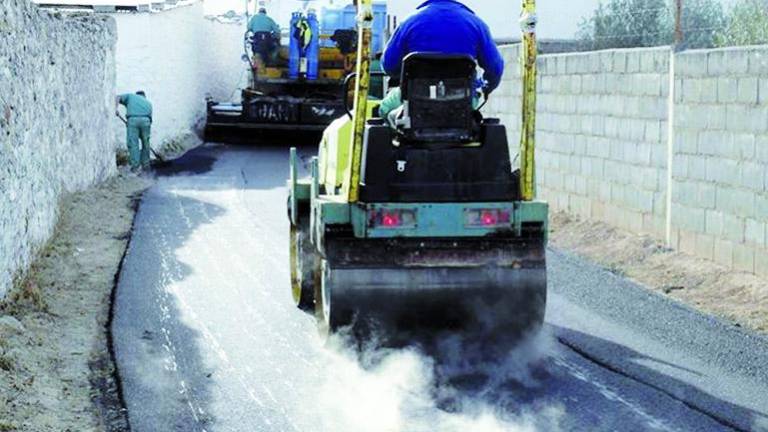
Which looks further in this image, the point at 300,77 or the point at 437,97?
the point at 300,77

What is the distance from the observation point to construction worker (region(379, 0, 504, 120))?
341 inches

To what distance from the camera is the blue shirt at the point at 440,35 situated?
8.66m

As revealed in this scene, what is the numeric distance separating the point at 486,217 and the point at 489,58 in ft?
3.51

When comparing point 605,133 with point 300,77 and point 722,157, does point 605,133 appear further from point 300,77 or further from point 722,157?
point 300,77

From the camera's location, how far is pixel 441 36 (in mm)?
8672

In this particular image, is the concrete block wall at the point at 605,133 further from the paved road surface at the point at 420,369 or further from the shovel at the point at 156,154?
the shovel at the point at 156,154

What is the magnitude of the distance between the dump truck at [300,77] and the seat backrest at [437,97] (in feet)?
60.8

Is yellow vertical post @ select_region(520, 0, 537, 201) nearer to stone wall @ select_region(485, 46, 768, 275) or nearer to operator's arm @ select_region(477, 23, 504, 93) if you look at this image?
operator's arm @ select_region(477, 23, 504, 93)

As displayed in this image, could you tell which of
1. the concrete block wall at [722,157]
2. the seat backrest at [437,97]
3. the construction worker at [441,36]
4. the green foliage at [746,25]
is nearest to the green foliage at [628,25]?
the green foliage at [746,25]

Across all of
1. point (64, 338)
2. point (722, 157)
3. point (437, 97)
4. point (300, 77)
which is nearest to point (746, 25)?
point (722, 157)

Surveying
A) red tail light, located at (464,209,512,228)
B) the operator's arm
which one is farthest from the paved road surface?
the operator's arm

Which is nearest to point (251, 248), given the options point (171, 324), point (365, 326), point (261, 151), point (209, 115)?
point (171, 324)

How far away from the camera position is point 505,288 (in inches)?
342

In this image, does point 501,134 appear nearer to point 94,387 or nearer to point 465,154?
point 465,154
